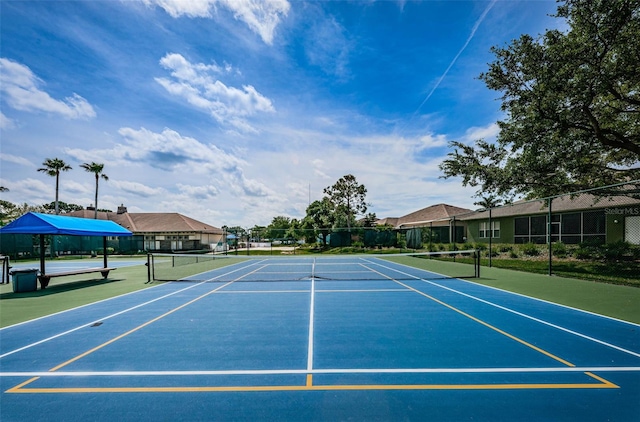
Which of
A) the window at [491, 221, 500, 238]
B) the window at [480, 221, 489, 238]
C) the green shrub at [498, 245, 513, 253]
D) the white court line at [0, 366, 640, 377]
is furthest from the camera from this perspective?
the window at [480, 221, 489, 238]

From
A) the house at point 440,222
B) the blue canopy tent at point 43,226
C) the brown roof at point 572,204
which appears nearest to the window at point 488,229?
the brown roof at point 572,204

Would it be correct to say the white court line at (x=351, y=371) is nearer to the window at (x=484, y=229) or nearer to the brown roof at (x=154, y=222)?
the window at (x=484, y=229)

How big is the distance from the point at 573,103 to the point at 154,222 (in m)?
48.0

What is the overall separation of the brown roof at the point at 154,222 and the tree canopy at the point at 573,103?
38883 millimetres

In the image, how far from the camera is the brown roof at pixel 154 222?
141 ft

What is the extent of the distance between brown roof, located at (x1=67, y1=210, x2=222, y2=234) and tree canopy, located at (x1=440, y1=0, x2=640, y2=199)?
128 ft

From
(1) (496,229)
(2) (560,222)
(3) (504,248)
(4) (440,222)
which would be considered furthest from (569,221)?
(4) (440,222)

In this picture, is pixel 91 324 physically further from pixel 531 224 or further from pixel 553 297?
pixel 531 224

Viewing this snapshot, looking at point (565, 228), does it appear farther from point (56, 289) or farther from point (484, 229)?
point (56, 289)

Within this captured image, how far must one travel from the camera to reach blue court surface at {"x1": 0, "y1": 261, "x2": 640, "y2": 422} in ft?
11.0

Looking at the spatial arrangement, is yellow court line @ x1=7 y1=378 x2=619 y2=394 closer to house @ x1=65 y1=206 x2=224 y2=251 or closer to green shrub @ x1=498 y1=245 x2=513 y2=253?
green shrub @ x1=498 y1=245 x2=513 y2=253

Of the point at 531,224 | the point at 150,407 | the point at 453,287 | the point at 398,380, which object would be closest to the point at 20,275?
the point at 150,407

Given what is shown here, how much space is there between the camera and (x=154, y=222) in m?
44.8

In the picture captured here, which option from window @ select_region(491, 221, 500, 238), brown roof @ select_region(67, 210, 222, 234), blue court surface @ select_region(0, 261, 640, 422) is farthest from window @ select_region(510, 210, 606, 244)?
brown roof @ select_region(67, 210, 222, 234)
